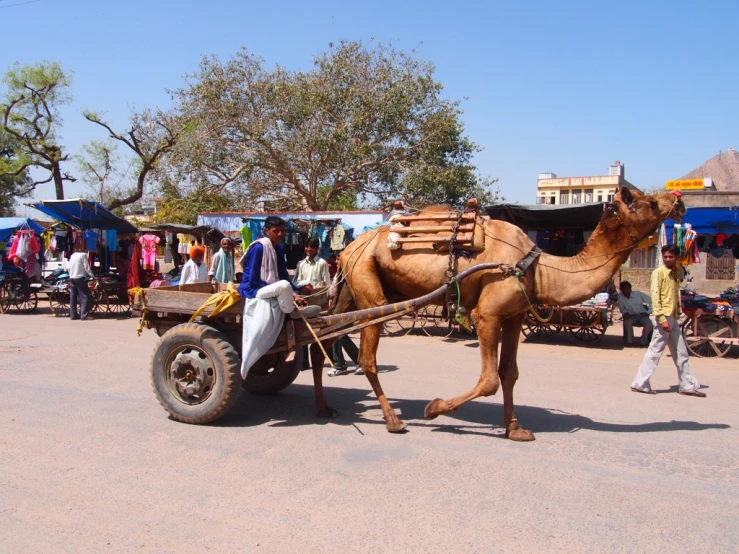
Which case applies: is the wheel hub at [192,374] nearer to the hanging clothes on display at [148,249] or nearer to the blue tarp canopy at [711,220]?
the blue tarp canopy at [711,220]

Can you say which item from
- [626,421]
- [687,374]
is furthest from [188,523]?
[687,374]

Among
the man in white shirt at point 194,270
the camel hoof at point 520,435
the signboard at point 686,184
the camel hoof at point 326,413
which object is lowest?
the camel hoof at point 326,413

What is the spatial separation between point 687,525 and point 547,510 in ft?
2.76

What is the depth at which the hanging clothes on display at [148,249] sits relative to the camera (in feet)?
58.8

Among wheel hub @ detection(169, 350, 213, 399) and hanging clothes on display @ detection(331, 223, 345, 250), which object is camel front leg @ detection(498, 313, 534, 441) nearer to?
wheel hub @ detection(169, 350, 213, 399)

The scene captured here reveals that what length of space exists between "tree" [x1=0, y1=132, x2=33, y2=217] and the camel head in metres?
36.3

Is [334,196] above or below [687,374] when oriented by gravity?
above

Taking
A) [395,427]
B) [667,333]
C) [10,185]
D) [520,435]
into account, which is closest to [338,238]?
[667,333]

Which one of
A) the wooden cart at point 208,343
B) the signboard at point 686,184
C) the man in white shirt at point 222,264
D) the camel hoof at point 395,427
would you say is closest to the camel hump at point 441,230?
the wooden cart at point 208,343

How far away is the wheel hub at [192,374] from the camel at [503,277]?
1.52 m

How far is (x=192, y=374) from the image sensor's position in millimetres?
6043

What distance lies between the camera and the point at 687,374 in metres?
7.62

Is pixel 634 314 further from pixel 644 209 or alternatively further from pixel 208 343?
pixel 208 343

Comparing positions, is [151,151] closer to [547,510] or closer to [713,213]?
[713,213]
